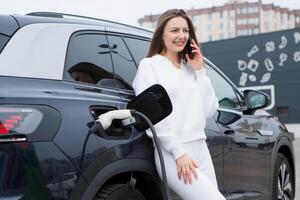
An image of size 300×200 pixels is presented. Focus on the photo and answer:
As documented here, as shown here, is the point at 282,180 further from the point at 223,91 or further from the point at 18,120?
the point at 18,120

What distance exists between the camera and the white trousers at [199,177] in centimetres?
304

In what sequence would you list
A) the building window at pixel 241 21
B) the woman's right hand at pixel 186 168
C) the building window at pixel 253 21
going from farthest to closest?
1. the building window at pixel 253 21
2. the building window at pixel 241 21
3. the woman's right hand at pixel 186 168

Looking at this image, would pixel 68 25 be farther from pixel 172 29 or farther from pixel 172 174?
pixel 172 174

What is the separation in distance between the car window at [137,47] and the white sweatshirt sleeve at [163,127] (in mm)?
568

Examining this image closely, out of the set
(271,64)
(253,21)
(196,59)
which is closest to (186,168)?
Answer: (196,59)

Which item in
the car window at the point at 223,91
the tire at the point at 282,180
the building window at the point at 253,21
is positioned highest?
the car window at the point at 223,91

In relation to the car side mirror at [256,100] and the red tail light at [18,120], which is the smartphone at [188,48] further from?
the car side mirror at [256,100]

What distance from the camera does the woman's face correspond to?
10.6 feet

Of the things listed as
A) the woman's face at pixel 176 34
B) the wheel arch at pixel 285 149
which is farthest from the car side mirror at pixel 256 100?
the woman's face at pixel 176 34

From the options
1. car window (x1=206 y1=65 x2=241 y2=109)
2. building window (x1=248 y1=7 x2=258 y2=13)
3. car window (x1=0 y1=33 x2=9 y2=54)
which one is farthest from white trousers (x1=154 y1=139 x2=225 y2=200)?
building window (x1=248 y1=7 x2=258 y2=13)

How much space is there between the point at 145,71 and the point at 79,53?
0.42m

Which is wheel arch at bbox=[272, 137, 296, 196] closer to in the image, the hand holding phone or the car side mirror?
the car side mirror

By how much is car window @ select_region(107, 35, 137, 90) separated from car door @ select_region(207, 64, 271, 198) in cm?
93

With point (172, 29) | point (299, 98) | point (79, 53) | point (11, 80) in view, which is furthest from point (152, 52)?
point (299, 98)
